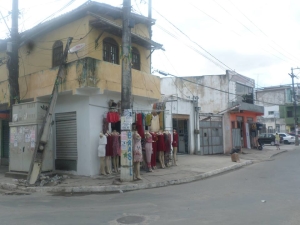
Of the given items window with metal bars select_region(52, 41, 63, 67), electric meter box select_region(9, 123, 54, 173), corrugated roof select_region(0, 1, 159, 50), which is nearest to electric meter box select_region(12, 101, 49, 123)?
electric meter box select_region(9, 123, 54, 173)

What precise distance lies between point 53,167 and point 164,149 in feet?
16.3

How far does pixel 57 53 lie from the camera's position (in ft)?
48.2

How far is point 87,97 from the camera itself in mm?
12508

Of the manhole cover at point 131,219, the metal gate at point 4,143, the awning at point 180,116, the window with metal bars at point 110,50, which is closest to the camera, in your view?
the manhole cover at point 131,219

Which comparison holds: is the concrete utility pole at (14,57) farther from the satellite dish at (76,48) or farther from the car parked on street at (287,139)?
the car parked on street at (287,139)

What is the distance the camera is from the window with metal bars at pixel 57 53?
14.5 m

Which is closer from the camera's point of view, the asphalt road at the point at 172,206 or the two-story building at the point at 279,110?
the asphalt road at the point at 172,206

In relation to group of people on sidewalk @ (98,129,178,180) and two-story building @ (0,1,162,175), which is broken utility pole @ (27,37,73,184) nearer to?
two-story building @ (0,1,162,175)

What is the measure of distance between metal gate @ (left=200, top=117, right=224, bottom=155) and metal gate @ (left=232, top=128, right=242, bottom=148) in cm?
153

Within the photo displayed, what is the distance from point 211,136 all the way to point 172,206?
1683 cm

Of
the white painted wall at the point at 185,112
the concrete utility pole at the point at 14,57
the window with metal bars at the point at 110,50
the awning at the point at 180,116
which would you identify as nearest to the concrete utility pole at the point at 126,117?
the window with metal bars at the point at 110,50

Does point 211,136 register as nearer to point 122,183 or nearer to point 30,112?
point 122,183

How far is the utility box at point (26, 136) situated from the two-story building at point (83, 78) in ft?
3.17

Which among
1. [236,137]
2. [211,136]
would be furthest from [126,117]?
[236,137]
